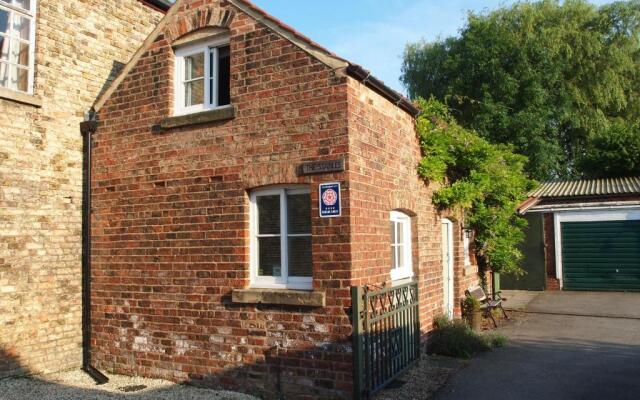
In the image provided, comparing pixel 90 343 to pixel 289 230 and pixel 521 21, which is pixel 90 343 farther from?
pixel 521 21

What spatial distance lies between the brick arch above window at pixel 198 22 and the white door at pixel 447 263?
5.52 metres

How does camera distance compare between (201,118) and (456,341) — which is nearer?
(201,118)

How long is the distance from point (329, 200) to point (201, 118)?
7.48 feet

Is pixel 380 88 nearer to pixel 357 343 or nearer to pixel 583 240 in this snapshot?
pixel 357 343

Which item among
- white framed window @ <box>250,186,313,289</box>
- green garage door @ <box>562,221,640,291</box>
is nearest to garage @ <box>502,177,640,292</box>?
green garage door @ <box>562,221,640,291</box>

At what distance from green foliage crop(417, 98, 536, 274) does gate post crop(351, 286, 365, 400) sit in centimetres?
337

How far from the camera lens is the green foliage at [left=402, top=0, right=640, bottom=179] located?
23.3 meters

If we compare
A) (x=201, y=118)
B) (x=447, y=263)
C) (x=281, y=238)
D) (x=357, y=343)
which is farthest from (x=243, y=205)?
(x=447, y=263)

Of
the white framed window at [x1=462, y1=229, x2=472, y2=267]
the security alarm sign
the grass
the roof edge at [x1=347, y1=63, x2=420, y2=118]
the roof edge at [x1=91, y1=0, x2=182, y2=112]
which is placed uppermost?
the roof edge at [x1=91, y1=0, x2=182, y2=112]

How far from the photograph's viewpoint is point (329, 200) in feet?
20.6

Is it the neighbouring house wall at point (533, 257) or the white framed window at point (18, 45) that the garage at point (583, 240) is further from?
the white framed window at point (18, 45)

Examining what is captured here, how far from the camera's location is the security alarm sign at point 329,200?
6234 millimetres

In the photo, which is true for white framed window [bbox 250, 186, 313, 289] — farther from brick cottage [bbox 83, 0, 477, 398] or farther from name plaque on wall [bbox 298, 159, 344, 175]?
name plaque on wall [bbox 298, 159, 344, 175]

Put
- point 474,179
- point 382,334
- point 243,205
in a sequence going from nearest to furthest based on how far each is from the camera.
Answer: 1. point 382,334
2. point 243,205
3. point 474,179
